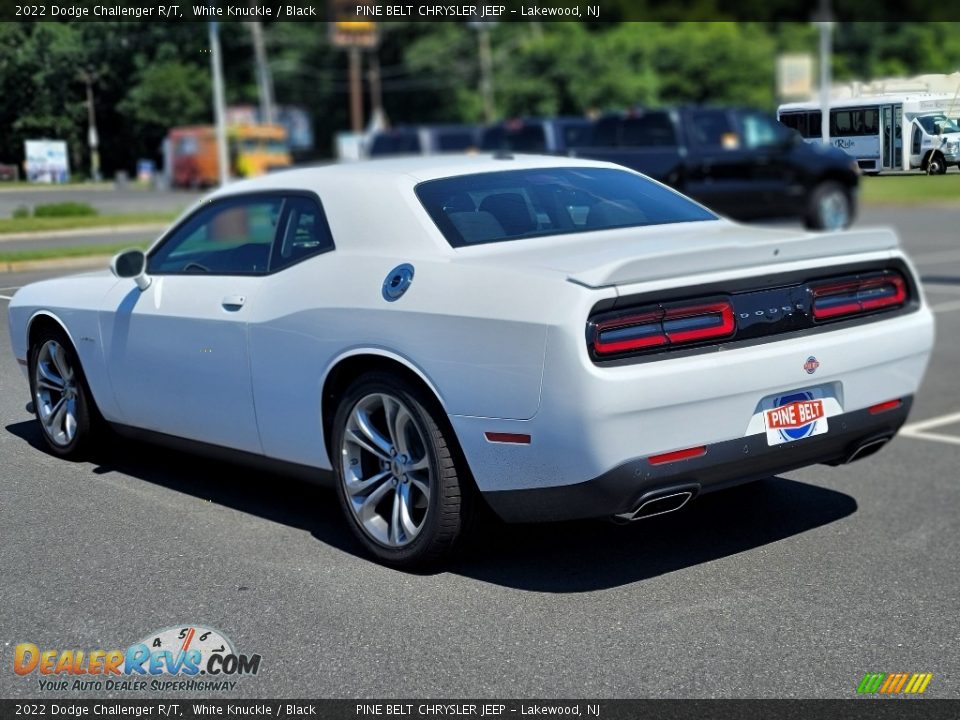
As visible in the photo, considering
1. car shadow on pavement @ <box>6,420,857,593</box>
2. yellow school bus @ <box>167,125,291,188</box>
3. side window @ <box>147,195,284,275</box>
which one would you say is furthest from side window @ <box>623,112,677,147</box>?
side window @ <box>147,195,284,275</box>

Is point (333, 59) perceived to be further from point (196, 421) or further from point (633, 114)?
point (196, 421)

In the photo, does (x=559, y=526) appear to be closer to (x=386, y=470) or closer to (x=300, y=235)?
Result: (x=386, y=470)

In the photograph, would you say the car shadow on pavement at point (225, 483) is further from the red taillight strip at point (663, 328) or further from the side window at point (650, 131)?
the side window at point (650, 131)

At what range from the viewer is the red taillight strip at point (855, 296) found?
4887mm

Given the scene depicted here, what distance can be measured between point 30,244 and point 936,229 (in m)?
20.4

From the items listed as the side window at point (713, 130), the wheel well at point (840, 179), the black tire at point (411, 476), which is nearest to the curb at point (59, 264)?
the black tire at point (411, 476)

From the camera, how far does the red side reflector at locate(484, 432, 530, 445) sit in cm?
435

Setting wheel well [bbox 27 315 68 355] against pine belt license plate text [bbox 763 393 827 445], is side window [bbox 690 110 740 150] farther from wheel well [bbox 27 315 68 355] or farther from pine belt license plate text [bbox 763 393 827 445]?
pine belt license plate text [bbox 763 393 827 445]

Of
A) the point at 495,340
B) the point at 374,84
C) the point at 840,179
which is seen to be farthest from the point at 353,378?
the point at 374,84

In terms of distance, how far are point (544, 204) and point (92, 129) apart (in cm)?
281

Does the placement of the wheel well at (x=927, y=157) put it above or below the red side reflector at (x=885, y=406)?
above

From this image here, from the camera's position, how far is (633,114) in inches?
767

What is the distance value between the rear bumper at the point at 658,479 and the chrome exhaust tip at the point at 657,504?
22 millimetres

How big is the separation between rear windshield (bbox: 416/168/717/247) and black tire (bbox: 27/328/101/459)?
206 centimetres
